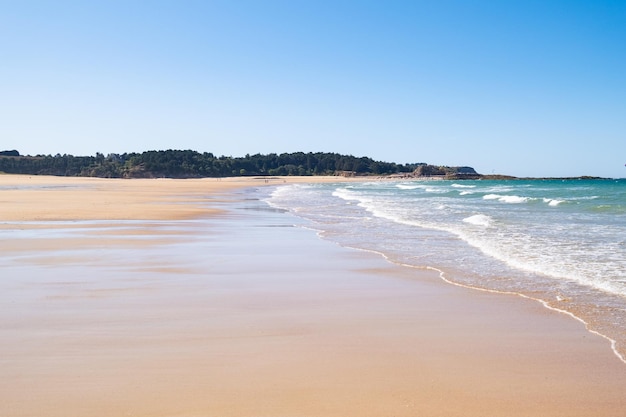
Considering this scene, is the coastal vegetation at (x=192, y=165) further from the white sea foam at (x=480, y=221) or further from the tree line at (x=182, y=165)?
the white sea foam at (x=480, y=221)

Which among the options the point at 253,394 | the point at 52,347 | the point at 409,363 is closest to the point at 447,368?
the point at 409,363

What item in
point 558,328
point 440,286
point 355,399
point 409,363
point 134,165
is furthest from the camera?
point 134,165

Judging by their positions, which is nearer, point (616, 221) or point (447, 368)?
point (447, 368)

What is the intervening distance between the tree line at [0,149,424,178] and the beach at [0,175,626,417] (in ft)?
396

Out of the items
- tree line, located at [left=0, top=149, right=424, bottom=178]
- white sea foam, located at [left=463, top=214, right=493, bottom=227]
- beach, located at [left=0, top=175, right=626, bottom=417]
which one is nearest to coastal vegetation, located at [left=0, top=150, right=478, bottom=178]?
tree line, located at [left=0, top=149, right=424, bottom=178]

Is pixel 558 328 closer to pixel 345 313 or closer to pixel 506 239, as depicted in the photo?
pixel 345 313

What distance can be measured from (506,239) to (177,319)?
30.1 ft

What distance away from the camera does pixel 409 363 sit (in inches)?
177

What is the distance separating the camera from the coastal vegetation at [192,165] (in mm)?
128250

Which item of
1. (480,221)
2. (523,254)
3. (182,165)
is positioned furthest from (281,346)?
(182,165)

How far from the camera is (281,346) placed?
4.92 meters

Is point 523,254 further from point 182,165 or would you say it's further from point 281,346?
point 182,165

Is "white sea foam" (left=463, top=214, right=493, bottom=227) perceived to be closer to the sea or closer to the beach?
the sea

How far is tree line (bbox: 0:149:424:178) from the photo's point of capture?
420 feet
